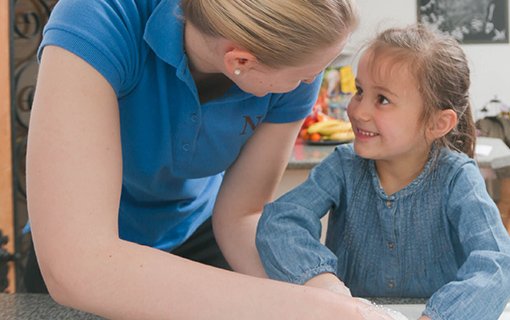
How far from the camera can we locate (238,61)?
93cm

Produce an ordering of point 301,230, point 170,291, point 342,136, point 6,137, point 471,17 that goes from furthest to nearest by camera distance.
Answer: point 471,17 < point 342,136 < point 6,137 < point 301,230 < point 170,291

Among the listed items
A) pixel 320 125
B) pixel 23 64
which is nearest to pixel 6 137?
pixel 23 64

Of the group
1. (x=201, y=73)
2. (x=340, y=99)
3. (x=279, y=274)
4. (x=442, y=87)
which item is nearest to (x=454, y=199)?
(x=442, y=87)

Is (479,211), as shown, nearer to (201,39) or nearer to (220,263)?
(201,39)

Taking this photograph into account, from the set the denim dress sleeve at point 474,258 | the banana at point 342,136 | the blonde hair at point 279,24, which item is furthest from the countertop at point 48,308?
the banana at point 342,136

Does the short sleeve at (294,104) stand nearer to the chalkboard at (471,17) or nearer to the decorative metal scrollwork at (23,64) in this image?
the decorative metal scrollwork at (23,64)

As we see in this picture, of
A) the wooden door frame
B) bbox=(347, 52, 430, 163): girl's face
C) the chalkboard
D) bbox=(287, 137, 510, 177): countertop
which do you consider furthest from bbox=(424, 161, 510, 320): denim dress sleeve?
the chalkboard

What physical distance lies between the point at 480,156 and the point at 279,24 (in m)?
2.11

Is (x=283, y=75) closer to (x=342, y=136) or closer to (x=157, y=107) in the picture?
(x=157, y=107)

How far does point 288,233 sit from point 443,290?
0.81ft

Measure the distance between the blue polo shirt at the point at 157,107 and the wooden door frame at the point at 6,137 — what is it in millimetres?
1229

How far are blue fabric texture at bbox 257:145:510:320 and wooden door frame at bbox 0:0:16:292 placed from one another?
1.51 meters

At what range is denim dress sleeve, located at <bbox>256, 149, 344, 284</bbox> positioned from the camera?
3.32 ft

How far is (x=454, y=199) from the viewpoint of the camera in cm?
106
